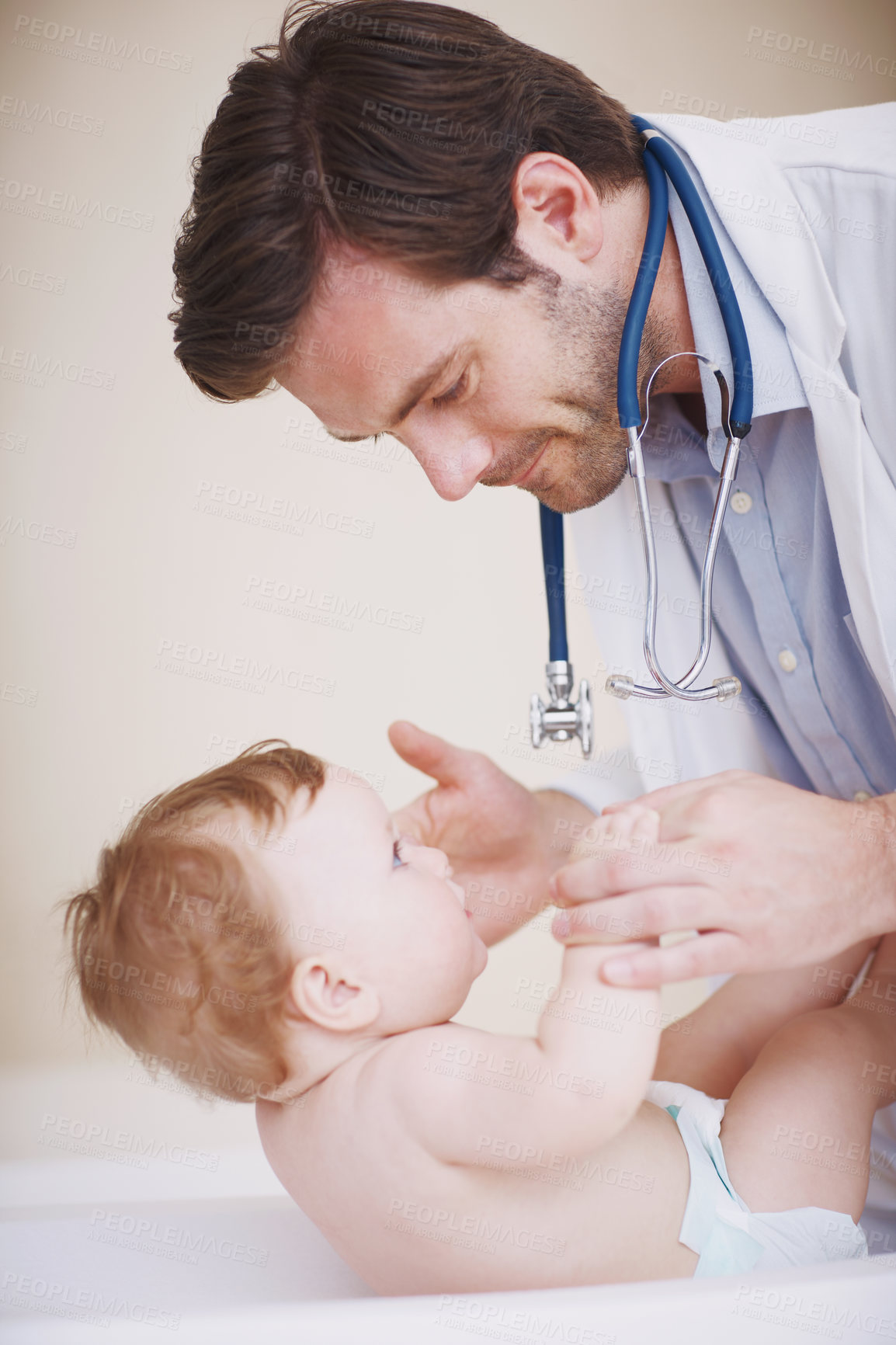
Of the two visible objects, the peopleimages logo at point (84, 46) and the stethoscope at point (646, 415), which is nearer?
the stethoscope at point (646, 415)

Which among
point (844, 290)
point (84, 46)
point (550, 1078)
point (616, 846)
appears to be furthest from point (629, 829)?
point (84, 46)

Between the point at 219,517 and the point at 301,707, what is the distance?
47 centimetres

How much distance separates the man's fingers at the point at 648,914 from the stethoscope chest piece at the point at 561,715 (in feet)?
1.18

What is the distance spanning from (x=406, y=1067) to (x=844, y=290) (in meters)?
0.97

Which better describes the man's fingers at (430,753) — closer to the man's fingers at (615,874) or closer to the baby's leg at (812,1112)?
the man's fingers at (615,874)

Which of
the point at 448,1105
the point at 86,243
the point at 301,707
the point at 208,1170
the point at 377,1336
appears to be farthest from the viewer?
the point at 301,707

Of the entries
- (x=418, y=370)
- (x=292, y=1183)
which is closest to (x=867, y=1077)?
(x=292, y=1183)

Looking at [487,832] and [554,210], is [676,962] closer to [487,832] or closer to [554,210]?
[487,832]

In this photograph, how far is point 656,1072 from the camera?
1.34 metres

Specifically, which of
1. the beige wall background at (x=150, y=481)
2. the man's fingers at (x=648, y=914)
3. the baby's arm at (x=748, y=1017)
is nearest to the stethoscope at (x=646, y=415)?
the man's fingers at (x=648, y=914)

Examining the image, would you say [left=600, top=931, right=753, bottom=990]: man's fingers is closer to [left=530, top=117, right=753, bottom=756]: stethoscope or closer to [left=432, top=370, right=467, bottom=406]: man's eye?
[left=530, top=117, right=753, bottom=756]: stethoscope

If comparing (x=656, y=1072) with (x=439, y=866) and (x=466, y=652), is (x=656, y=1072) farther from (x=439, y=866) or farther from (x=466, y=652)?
(x=466, y=652)

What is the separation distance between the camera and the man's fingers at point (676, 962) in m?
0.90

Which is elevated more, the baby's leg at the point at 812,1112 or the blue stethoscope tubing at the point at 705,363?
the blue stethoscope tubing at the point at 705,363
